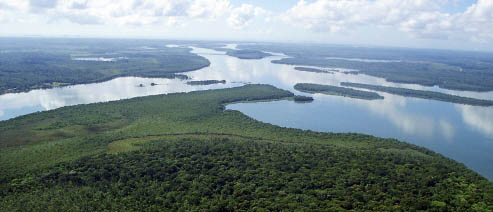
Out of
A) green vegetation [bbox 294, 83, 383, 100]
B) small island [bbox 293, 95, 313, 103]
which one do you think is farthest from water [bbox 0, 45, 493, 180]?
green vegetation [bbox 294, 83, 383, 100]

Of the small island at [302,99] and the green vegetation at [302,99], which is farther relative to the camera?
the green vegetation at [302,99]

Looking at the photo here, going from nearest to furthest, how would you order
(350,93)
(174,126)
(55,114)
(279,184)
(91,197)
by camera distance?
(91,197) → (279,184) → (174,126) → (55,114) → (350,93)

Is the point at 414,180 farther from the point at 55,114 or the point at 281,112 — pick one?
the point at 55,114

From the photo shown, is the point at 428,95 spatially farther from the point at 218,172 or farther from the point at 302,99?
the point at 218,172

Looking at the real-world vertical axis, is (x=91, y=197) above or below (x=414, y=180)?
below

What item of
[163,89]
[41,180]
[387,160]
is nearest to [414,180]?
[387,160]

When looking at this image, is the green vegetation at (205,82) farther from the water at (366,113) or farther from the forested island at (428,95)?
the forested island at (428,95)

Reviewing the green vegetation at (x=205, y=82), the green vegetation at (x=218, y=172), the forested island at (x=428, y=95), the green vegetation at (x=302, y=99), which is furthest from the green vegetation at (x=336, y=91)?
the green vegetation at (x=218, y=172)
